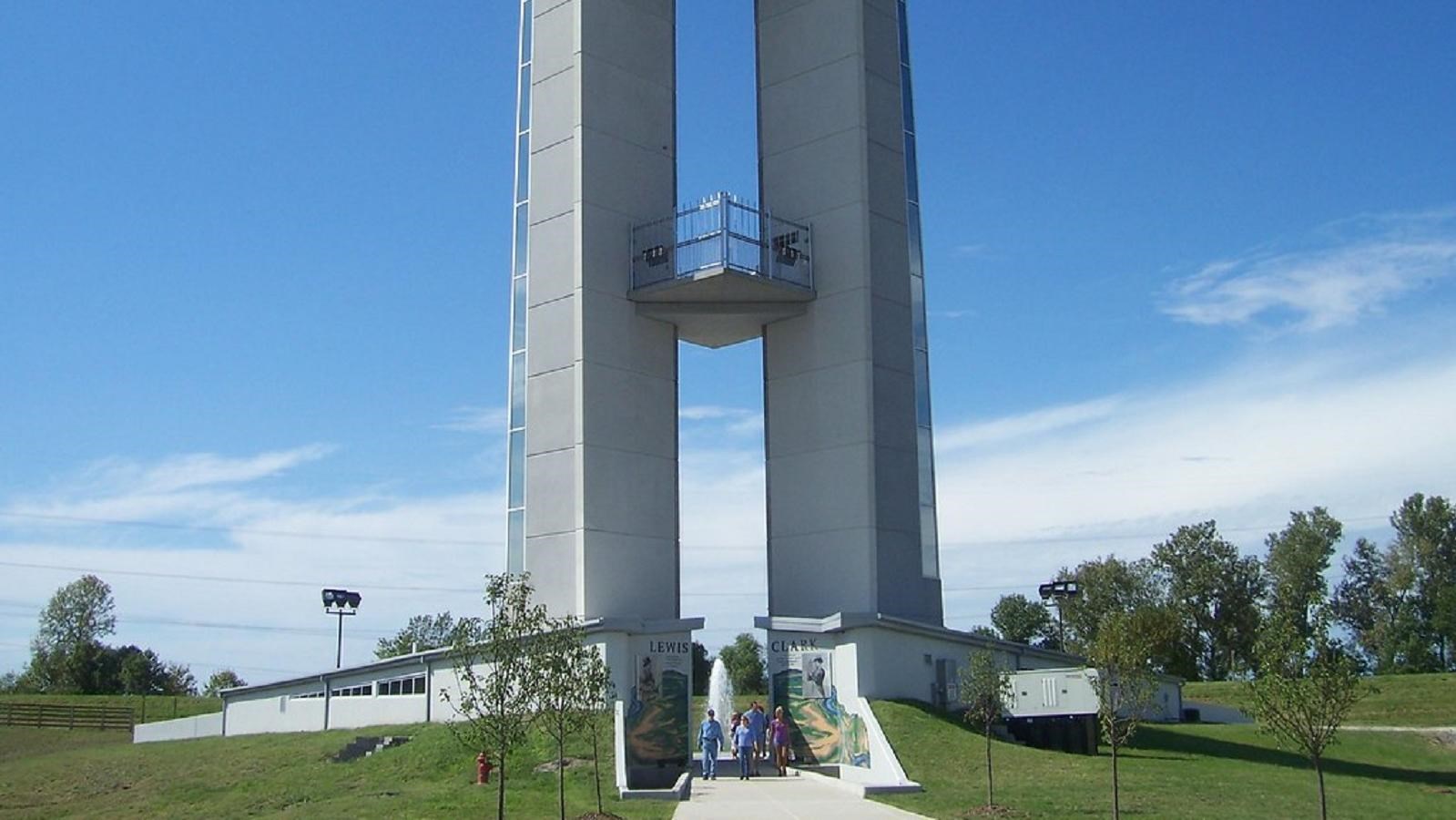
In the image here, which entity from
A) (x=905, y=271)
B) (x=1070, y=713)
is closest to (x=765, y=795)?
(x=1070, y=713)

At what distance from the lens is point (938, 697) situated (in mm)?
38812

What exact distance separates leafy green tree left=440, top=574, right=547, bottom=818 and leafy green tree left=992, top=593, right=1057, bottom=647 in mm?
70836

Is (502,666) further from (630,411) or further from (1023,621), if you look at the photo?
(1023,621)

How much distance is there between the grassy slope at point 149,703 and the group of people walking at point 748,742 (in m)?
37.3

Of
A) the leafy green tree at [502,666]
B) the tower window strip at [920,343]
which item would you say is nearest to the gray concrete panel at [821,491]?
the tower window strip at [920,343]

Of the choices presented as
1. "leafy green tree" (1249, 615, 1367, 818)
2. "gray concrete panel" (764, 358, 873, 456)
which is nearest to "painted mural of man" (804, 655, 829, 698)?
"gray concrete panel" (764, 358, 873, 456)

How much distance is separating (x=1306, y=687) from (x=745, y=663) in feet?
205

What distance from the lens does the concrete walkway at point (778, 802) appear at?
25.0 metres

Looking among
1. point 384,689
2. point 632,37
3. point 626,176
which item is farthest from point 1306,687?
point 632,37

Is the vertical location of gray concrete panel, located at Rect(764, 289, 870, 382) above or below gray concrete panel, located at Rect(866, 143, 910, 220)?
below

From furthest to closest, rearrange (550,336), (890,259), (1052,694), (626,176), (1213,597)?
(1213,597) < (890,259) < (626,176) < (550,336) < (1052,694)

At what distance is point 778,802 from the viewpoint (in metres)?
27.5

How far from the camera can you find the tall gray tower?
3994 centimetres

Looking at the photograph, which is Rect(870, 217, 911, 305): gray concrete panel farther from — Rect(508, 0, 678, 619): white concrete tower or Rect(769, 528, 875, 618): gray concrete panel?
Rect(769, 528, 875, 618): gray concrete panel
